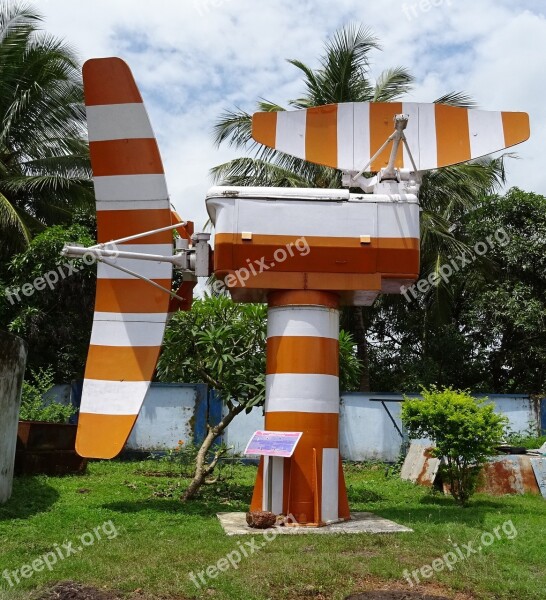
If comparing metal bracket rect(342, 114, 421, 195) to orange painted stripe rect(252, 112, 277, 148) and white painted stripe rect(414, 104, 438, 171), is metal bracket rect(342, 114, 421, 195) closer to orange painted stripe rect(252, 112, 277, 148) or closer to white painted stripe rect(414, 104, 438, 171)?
white painted stripe rect(414, 104, 438, 171)

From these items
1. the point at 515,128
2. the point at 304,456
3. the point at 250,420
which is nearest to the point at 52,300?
the point at 250,420

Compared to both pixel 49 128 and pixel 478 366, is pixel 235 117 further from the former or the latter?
pixel 478 366

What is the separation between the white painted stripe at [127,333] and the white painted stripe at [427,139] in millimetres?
3793

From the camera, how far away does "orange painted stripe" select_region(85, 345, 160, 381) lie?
27.8ft

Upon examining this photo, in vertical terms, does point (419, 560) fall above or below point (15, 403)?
below

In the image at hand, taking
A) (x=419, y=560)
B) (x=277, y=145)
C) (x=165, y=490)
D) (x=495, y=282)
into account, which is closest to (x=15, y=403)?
(x=165, y=490)

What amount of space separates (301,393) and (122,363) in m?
2.21

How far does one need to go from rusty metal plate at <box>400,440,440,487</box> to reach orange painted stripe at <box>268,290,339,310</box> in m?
4.61

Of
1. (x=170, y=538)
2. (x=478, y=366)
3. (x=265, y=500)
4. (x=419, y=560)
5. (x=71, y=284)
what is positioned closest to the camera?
(x=419, y=560)

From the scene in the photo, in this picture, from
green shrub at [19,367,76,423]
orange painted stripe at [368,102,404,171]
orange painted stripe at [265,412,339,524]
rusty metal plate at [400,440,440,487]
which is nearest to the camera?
orange painted stripe at [265,412,339,524]

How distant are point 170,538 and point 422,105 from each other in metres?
5.91

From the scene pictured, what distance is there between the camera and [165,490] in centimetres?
1065

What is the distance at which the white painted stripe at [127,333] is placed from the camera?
8.57 metres

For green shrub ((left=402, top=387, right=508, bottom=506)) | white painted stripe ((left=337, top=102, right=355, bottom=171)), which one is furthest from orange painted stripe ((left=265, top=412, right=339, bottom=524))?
white painted stripe ((left=337, top=102, right=355, bottom=171))
